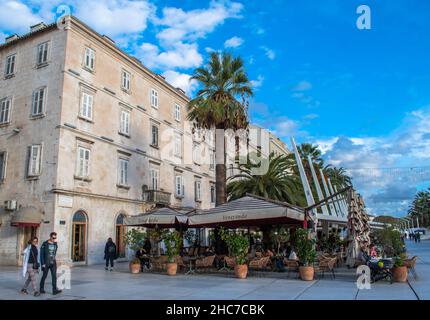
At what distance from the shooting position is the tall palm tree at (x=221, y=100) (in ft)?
77.0

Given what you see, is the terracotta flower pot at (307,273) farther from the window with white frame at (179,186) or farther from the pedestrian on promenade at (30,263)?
the window with white frame at (179,186)

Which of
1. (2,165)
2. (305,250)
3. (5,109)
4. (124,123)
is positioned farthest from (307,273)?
(5,109)

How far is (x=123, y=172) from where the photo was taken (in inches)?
1104

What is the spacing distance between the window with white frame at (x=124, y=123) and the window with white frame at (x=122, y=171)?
1975mm

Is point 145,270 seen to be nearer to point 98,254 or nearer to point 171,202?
point 98,254

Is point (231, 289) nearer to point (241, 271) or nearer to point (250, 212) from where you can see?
point (241, 271)

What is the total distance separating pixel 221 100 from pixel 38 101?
34.8ft

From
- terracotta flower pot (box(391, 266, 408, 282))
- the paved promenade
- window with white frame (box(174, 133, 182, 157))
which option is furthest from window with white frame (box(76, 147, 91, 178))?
terracotta flower pot (box(391, 266, 408, 282))

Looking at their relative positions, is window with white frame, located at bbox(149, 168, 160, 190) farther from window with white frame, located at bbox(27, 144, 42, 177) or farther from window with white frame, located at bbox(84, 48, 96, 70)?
window with white frame, located at bbox(27, 144, 42, 177)

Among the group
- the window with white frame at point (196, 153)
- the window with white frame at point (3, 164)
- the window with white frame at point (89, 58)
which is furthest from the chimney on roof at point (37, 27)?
the window with white frame at point (196, 153)

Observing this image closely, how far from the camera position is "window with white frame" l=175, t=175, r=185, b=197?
34875mm

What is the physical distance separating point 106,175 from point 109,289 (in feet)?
47.8
